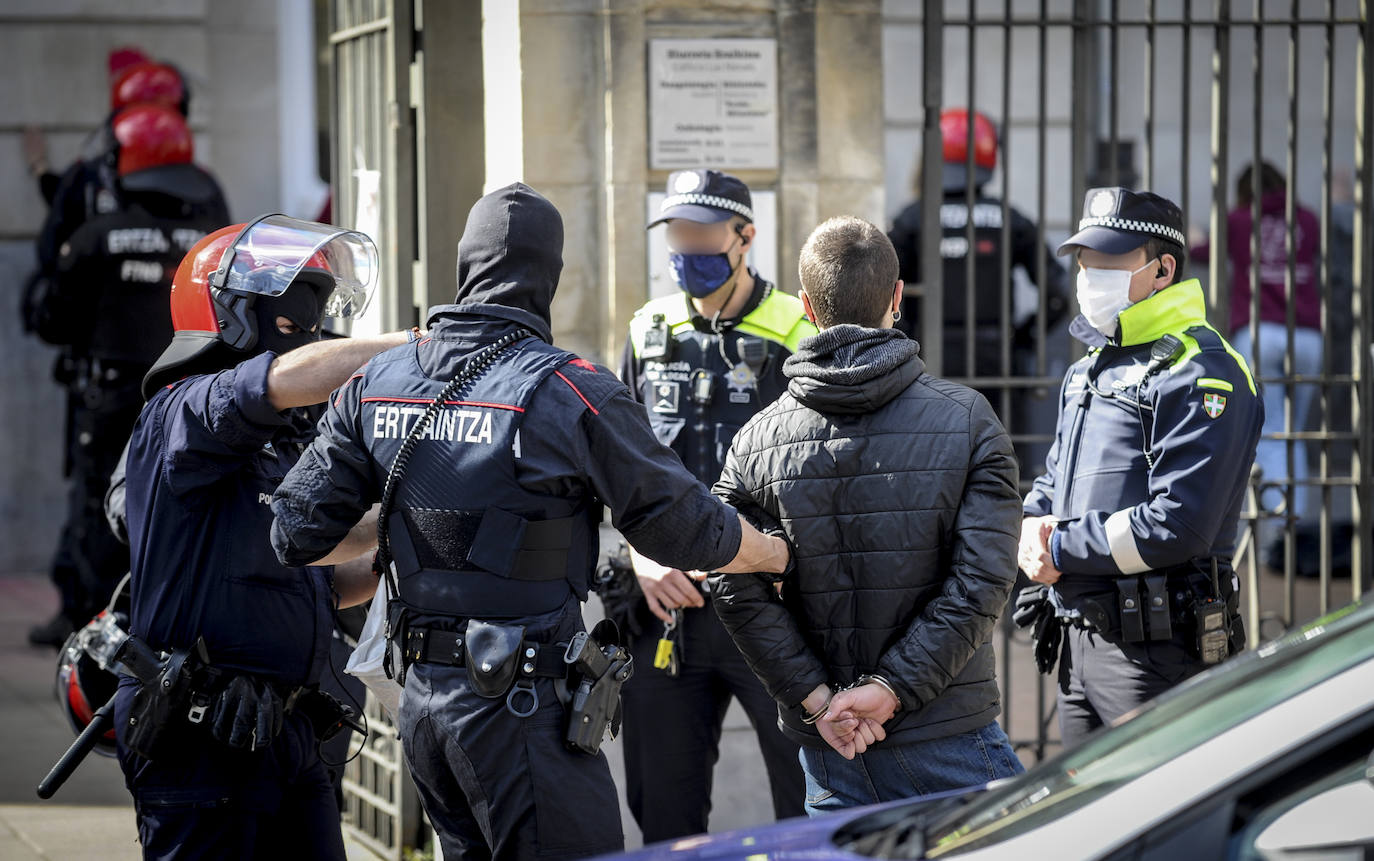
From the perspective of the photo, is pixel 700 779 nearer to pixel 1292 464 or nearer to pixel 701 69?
pixel 701 69

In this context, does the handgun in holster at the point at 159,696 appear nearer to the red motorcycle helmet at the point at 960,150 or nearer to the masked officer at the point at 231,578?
the masked officer at the point at 231,578

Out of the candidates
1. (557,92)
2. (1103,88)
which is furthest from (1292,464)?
(1103,88)

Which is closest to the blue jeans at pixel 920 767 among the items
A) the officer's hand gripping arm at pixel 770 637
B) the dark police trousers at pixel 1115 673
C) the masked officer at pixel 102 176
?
the officer's hand gripping arm at pixel 770 637

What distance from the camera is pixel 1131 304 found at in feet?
13.2

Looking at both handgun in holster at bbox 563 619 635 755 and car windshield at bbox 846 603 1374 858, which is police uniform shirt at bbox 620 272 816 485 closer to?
A: handgun in holster at bbox 563 619 635 755

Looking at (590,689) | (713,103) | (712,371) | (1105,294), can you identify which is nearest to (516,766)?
(590,689)

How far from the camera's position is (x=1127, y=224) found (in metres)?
4.02

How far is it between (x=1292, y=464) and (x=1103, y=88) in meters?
5.86

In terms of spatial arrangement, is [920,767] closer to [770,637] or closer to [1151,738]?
[770,637]

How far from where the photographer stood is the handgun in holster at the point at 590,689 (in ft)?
9.86

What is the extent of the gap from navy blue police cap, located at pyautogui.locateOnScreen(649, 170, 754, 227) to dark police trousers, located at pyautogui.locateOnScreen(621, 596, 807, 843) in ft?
3.76

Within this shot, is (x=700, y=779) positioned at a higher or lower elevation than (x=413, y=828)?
higher

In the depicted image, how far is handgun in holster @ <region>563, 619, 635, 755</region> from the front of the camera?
301cm

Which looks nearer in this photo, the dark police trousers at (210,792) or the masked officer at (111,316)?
the dark police trousers at (210,792)
